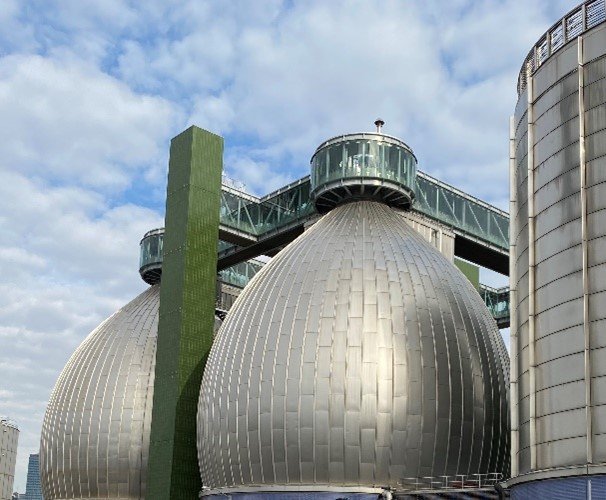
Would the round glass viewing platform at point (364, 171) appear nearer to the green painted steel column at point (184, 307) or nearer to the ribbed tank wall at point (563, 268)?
the green painted steel column at point (184, 307)

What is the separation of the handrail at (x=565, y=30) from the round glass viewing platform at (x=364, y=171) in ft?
55.3

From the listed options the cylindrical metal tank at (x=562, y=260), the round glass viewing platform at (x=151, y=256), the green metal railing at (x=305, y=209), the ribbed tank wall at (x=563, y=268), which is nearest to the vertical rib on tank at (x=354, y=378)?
the cylindrical metal tank at (x=562, y=260)

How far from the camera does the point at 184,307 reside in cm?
Result: 5438

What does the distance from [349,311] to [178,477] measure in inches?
571

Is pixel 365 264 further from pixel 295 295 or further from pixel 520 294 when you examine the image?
pixel 520 294

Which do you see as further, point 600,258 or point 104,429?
point 104,429

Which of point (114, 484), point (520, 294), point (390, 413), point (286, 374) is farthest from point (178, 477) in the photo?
point (520, 294)

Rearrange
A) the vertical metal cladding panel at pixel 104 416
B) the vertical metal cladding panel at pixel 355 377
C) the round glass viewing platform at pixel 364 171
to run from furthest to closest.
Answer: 1. the vertical metal cladding panel at pixel 104 416
2. the round glass viewing platform at pixel 364 171
3. the vertical metal cladding panel at pixel 355 377

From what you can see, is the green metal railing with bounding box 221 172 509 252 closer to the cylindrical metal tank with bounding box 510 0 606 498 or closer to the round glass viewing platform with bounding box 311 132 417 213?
the round glass viewing platform with bounding box 311 132 417 213

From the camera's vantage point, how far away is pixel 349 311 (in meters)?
43.4

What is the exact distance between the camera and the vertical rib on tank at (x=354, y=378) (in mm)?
41000

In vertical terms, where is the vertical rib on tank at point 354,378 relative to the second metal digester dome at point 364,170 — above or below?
below

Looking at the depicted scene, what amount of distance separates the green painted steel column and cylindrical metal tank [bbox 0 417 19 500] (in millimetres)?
26570

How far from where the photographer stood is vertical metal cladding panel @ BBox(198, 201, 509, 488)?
41.0 m
